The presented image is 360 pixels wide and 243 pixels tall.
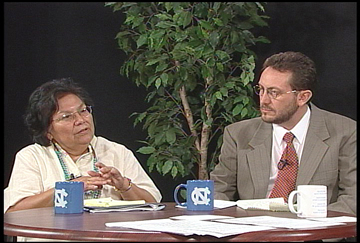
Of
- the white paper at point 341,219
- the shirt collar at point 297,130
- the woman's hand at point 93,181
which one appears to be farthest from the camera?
the shirt collar at point 297,130

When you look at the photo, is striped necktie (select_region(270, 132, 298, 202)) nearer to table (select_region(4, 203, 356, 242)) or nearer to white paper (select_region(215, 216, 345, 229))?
table (select_region(4, 203, 356, 242))

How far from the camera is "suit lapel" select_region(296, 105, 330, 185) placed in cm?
269

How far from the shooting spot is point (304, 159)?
2715 mm

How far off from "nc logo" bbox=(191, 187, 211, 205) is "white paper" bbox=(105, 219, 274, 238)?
36 cm

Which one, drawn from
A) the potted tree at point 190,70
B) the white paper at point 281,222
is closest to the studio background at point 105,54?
the potted tree at point 190,70

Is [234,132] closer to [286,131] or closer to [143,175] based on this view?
[286,131]

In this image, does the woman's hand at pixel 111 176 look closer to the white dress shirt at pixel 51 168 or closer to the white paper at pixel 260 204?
the white dress shirt at pixel 51 168

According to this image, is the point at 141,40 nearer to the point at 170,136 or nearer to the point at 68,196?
the point at 170,136

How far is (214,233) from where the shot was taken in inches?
60.2

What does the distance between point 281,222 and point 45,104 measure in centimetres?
154

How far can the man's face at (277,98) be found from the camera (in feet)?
9.36

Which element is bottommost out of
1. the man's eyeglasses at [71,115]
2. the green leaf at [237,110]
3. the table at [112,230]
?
the table at [112,230]

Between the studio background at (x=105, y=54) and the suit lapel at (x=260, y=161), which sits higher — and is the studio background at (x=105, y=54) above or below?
above

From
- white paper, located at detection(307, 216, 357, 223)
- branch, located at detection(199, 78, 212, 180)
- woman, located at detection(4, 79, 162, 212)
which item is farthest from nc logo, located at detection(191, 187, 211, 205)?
branch, located at detection(199, 78, 212, 180)
